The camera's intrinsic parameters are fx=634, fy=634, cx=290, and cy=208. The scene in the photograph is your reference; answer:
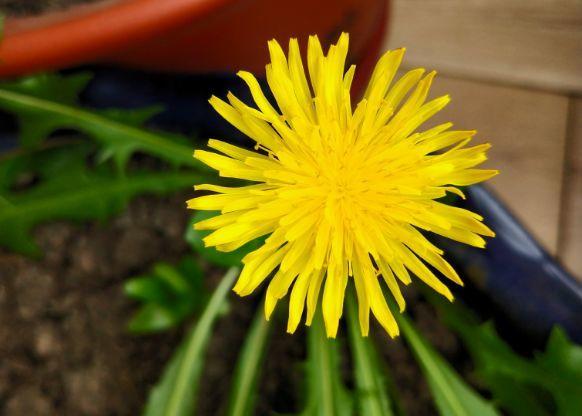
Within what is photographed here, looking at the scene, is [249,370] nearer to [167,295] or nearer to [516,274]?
[167,295]

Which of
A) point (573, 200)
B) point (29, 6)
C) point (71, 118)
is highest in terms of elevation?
point (29, 6)

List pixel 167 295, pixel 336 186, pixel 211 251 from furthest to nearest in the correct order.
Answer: pixel 167 295 < pixel 211 251 < pixel 336 186

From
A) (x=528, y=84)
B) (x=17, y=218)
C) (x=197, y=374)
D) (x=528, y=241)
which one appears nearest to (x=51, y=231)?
(x=17, y=218)

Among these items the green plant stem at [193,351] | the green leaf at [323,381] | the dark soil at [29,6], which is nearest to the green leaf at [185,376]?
the green plant stem at [193,351]

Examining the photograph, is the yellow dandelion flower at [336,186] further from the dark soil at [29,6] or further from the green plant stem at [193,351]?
the dark soil at [29,6]

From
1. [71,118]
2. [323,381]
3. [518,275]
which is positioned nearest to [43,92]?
[71,118]

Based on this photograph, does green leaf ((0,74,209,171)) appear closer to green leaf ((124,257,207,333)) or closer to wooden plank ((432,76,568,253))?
green leaf ((124,257,207,333))
